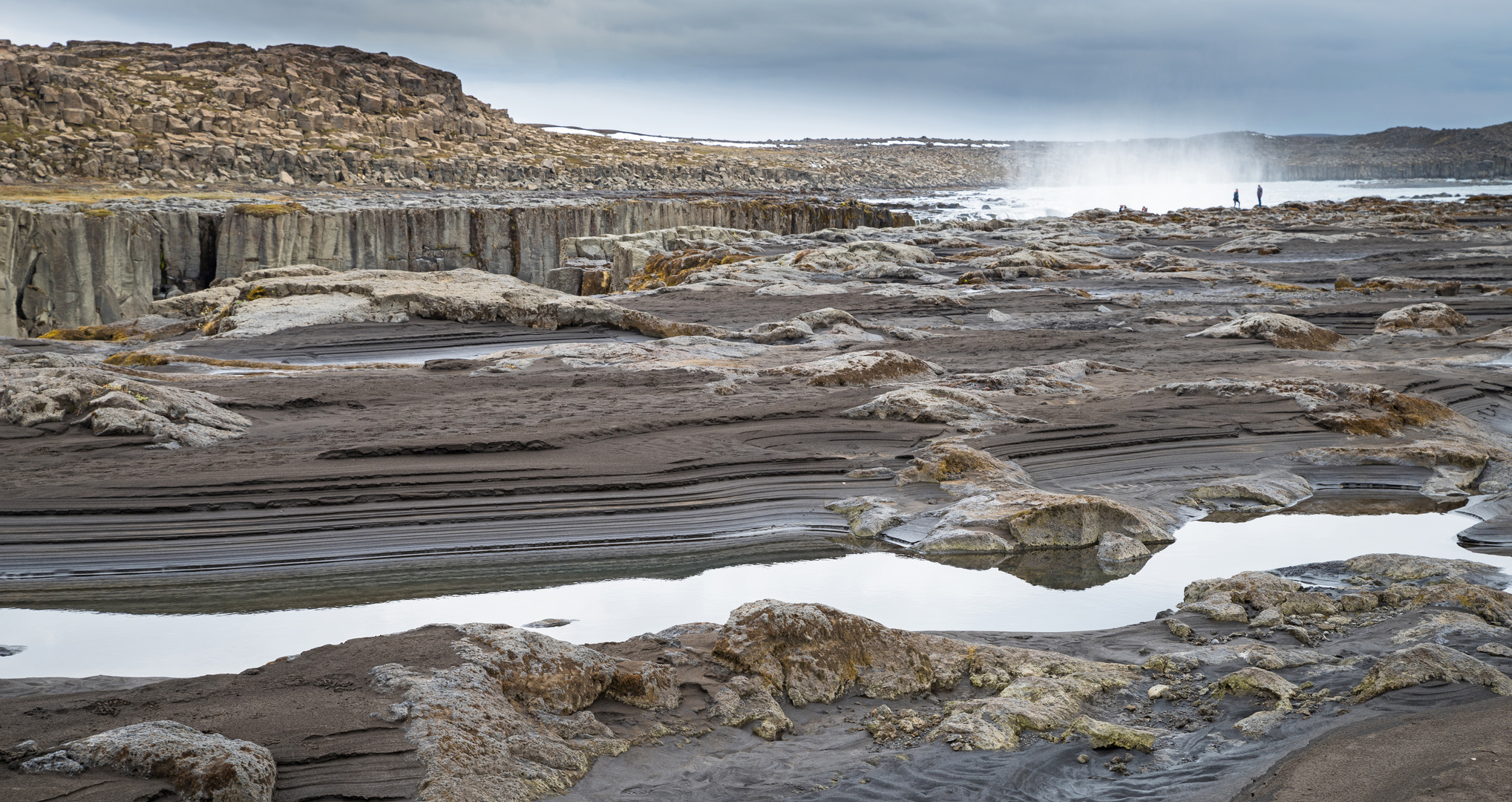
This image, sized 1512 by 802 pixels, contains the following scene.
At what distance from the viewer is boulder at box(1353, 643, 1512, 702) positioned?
336 centimetres

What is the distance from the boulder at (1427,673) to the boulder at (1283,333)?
8178mm

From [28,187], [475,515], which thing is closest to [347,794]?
[475,515]

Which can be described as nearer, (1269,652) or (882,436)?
(1269,652)

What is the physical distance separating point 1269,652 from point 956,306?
1104 centimetres

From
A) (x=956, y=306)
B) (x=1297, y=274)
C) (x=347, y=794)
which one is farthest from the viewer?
(x=1297, y=274)

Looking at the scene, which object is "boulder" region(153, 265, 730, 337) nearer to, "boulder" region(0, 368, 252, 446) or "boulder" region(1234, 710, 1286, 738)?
"boulder" region(0, 368, 252, 446)

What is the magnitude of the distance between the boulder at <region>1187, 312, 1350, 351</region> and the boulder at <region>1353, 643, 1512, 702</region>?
8.18 meters

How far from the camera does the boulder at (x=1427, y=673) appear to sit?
336 centimetres

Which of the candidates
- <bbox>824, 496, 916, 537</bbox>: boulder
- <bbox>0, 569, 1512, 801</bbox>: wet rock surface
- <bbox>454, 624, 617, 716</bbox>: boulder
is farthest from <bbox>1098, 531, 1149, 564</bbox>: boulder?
<bbox>454, 624, 617, 716</bbox>: boulder

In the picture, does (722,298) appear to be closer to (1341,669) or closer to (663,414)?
(663,414)

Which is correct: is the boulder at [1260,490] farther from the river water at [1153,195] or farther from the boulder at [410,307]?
the river water at [1153,195]

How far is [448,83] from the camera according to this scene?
184 ft

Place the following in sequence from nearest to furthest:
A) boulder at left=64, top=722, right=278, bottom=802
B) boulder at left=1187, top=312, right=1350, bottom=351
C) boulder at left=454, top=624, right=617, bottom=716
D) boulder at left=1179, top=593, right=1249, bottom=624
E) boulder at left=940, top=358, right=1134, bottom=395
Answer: boulder at left=64, top=722, right=278, bottom=802, boulder at left=454, top=624, right=617, bottom=716, boulder at left=1179, top=593, right=1249, bottom=624, boulder at left=940, top=358, right=1134, bottom=395, boulder at left=1187, top=312, right=1350, bottom=351

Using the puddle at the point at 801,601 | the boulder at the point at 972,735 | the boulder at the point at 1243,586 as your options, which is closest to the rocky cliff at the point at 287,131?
the puddle at the point at 801,601
